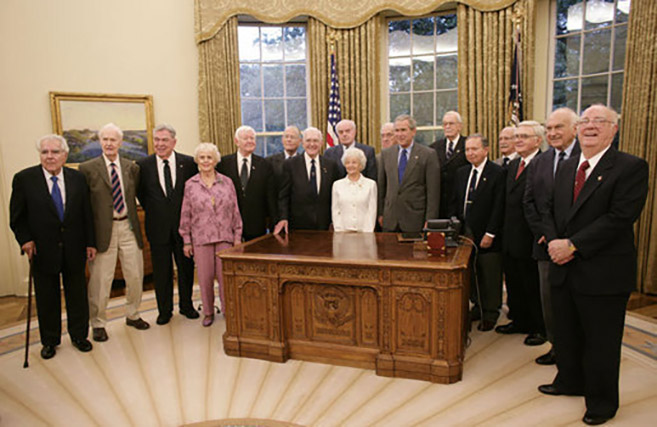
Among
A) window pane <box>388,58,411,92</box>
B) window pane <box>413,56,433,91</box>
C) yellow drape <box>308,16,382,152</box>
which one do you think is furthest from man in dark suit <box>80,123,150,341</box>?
window pane <box>413,56,433,91</box>

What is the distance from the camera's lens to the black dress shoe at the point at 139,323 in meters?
4.08

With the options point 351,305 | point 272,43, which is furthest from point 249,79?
point 351,305

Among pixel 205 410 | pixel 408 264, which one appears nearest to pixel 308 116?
pixel 408 264

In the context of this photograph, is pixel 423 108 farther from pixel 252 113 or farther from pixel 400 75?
pixel 252 113

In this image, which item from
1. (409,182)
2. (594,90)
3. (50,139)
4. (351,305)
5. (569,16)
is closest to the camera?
(351,305)

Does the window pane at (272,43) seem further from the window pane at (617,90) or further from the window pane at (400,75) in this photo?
the window pane at (617,90)

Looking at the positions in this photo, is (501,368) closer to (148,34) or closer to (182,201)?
(182,201)

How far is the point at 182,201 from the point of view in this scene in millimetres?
4027

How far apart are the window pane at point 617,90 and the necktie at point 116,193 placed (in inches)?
219

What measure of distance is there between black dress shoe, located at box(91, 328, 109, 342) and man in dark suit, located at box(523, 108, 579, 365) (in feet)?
11.4

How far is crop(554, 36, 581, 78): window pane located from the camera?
5734 mm

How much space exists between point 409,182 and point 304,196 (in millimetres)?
980

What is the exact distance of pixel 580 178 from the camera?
2475 mm

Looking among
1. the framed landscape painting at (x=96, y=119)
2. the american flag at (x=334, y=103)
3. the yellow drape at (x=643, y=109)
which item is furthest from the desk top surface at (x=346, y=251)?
the framed landscape painting at (x=96, y=119)
